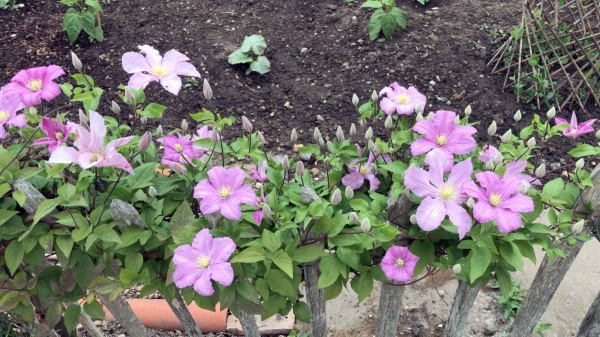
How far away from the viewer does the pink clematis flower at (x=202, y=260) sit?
1097mm

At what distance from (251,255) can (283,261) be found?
68 mm

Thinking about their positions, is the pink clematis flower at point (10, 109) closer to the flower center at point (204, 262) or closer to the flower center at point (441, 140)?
the flower center at point (204, 262)

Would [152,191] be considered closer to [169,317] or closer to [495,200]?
[495,200]

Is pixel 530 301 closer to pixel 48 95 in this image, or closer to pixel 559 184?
pixel 559 184

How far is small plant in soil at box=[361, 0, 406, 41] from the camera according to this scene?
3.38 meters

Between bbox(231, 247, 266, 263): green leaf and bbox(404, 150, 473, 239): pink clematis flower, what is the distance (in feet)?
1.07

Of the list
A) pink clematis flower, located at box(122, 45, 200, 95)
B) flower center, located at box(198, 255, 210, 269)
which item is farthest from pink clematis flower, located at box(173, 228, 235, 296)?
pink clematis flower, located at box(122, 45, 200, 95)

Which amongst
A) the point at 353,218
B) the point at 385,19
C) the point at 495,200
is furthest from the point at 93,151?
the point at 385,19

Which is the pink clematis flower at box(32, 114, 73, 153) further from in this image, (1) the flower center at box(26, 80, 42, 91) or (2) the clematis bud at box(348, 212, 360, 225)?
(2) the clematis bud at box(348, 212, 360, 225)

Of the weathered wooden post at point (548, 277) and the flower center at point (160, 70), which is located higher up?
the flower center at point (160, 70)

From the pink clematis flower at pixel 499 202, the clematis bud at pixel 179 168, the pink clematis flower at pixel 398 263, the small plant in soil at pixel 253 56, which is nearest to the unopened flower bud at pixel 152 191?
the clematis bud at pixel 179 168

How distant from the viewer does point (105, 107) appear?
124 inches

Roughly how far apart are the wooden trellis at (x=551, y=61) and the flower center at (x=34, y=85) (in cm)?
248

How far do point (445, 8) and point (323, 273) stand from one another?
2967 millimetres
